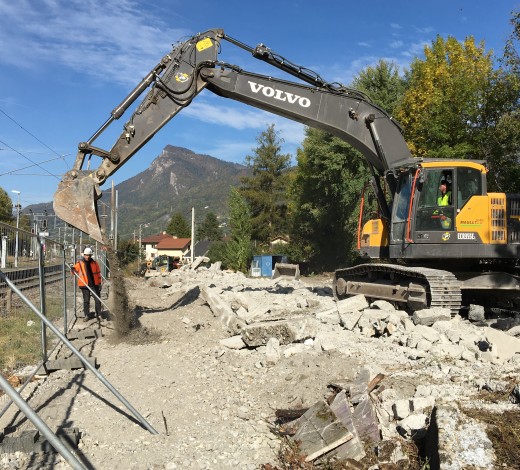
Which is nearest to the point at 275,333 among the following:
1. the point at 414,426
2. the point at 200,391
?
the point at 200,391

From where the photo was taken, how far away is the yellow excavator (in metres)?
9.54

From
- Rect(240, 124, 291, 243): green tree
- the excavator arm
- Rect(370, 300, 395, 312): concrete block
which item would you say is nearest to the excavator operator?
the excavator arm

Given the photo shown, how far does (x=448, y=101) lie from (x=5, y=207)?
4657 cm

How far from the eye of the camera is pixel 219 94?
429 inches

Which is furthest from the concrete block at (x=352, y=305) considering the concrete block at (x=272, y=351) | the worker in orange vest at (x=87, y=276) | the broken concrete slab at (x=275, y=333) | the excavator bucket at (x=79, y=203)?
the worker in orange vest at (x=87, y=276)

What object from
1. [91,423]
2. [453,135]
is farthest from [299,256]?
[91,423]

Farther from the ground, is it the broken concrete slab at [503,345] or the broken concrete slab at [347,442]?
the broken concrete slab at [503,345]

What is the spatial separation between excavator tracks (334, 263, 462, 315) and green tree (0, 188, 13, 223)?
45807mm

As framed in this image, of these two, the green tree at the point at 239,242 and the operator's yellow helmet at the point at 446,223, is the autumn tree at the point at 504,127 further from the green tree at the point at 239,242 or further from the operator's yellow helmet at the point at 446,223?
the green tree at the point at 239,242

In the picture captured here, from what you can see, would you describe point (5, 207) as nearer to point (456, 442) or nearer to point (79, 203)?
point (79, 203)

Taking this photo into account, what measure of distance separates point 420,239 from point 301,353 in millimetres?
3931

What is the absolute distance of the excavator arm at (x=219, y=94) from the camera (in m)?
9.03

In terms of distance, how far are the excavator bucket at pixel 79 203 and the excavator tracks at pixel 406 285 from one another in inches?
226

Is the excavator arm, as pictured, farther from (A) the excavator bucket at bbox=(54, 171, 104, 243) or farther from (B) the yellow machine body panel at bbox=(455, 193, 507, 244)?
(B) the yellow machine body panel at bbox=(455, 193, 507, 244)
